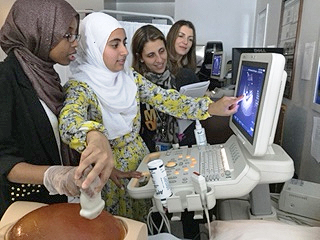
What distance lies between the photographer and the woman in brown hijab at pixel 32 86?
0.90m

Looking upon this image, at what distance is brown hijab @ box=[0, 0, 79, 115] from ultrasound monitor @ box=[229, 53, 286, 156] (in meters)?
0.63

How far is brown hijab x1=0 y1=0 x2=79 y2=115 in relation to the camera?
3.12 ft

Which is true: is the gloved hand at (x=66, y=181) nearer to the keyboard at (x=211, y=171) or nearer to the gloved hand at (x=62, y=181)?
the gloved hand at (x=62, y=181)

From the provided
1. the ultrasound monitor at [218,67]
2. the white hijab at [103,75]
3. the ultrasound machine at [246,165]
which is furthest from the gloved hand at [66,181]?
the ultrasound monitor at [218,67]

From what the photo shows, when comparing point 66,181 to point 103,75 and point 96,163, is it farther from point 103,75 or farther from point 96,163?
point 103,75

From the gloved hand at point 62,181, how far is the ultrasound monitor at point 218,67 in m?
2.52

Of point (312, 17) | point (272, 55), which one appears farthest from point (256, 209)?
point (312, 17)

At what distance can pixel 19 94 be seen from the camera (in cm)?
92

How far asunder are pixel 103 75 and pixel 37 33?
1.00ft

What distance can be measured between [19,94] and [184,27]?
1648mm

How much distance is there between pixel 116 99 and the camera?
1.20m

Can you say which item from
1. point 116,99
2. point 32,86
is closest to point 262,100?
point 116,99

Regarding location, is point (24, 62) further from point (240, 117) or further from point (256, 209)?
point (256, 209)

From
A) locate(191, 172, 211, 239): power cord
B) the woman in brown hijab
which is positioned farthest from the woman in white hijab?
locate(191, 172, 211, 239): power cord
